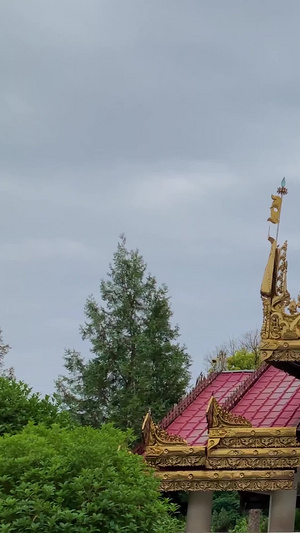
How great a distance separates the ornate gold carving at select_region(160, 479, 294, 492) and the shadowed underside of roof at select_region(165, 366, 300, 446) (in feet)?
1.89

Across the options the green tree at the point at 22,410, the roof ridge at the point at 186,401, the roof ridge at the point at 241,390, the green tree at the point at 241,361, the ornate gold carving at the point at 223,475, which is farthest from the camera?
the green tree at the point at 241,361

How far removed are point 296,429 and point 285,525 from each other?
1.18 m

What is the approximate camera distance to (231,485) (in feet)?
37.3

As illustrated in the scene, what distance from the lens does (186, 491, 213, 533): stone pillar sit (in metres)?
12.0

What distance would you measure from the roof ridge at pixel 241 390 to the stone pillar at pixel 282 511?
4.68 ft

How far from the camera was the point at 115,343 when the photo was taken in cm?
2473

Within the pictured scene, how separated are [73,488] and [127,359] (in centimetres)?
1735

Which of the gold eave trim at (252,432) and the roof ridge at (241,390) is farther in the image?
the roof ridge at (241,390)

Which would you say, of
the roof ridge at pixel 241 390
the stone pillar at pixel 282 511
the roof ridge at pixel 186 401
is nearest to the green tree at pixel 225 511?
the roof ridge at pixel 186 401

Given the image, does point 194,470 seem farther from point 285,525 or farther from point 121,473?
point 121,473

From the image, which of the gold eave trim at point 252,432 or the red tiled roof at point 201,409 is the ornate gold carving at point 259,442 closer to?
the gold eave trim at point 252,432

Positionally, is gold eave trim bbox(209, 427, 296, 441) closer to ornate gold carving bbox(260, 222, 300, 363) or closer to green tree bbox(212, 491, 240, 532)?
ornate gold carving bbox(260, 222, 300, 363)

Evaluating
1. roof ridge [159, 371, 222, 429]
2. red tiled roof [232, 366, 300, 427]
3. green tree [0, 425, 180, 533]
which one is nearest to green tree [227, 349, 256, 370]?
roof ridge [159, 371, 222, 429]

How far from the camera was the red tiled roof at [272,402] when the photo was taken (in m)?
12.0
